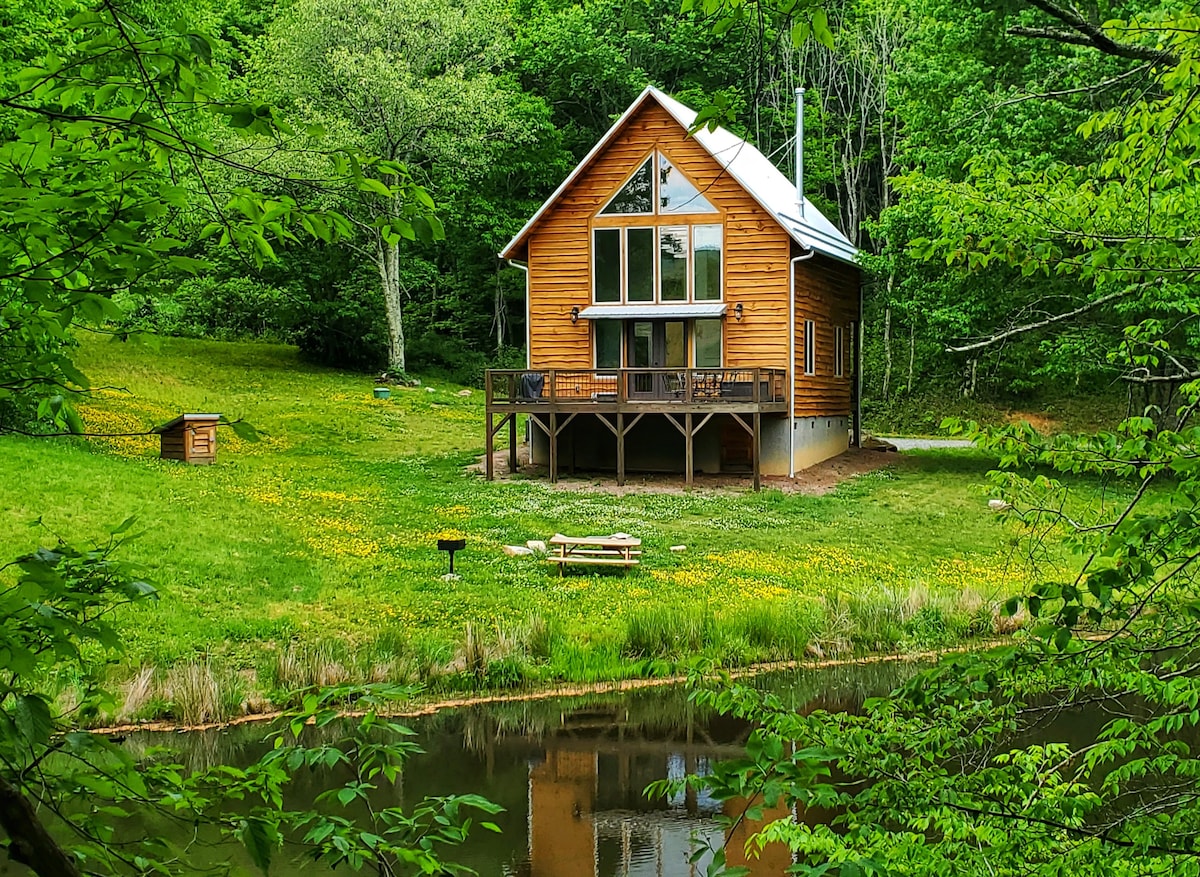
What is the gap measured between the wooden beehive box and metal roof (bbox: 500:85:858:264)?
23.8 feet

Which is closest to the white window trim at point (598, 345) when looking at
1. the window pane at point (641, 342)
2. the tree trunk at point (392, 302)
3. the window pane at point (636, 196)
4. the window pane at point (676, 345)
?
the window pane at point (641, 342)

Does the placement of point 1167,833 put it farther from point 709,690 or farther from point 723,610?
point 723,610

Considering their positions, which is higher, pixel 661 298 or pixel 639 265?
pixel 639 265

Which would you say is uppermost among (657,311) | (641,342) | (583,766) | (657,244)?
(657,244)

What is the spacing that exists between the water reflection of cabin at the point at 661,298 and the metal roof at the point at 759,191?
78mm

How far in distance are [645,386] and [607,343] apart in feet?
5.11

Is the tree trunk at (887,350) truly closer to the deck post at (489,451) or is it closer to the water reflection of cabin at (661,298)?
the water reflection of cabin at (661,298)

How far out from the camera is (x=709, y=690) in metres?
3.83

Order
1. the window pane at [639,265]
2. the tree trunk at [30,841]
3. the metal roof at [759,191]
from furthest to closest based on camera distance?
1. the window pane at [639,265]
2. the metal roof at [759,191]
3. the tree trunk at [30,841]

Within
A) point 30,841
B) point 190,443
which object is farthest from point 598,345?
point 30,841

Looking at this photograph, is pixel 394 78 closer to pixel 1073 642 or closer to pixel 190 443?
pixel 190 443

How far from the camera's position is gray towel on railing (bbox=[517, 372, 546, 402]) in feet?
73.9

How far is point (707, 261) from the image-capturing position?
23.4 m

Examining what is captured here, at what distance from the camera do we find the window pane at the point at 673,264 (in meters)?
23.4
